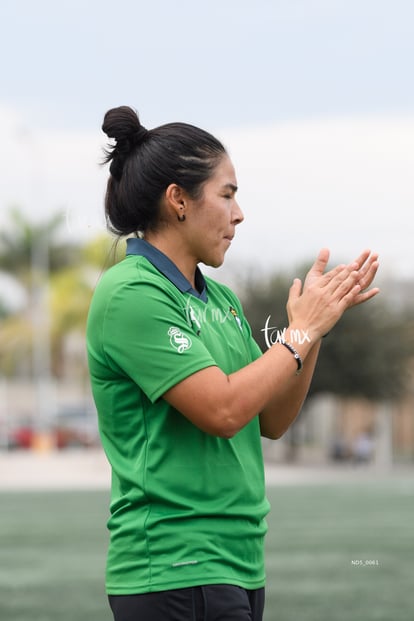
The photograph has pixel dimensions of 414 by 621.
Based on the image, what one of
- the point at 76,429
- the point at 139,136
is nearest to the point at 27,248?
the point at 76,429

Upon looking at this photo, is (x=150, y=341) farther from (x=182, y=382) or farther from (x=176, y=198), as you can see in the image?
(x=176, y=198)

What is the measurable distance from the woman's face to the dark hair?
2 centimetres

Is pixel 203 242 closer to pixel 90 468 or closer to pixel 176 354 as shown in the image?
pixel 176 354

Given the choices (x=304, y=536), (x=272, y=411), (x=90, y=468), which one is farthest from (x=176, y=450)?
(x=90, y=468)

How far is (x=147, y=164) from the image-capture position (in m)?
2.93

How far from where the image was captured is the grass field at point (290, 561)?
889cm

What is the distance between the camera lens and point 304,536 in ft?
47.8

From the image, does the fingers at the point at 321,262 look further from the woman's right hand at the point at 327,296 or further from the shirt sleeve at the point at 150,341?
the shirt sleeve at the point at 150,341

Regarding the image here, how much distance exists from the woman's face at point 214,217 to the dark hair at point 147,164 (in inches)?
0.9

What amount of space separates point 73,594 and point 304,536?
5307 mm

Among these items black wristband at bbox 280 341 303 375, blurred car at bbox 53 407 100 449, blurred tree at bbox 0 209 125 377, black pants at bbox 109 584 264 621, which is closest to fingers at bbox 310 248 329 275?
black wristband at bbox 280 341 303 375

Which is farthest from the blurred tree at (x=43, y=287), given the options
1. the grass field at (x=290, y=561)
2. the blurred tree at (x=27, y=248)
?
the grass field at (x=290, y=561)

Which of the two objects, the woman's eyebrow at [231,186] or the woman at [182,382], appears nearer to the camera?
the woman at [182,382]

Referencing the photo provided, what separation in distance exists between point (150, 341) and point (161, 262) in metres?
0.21
